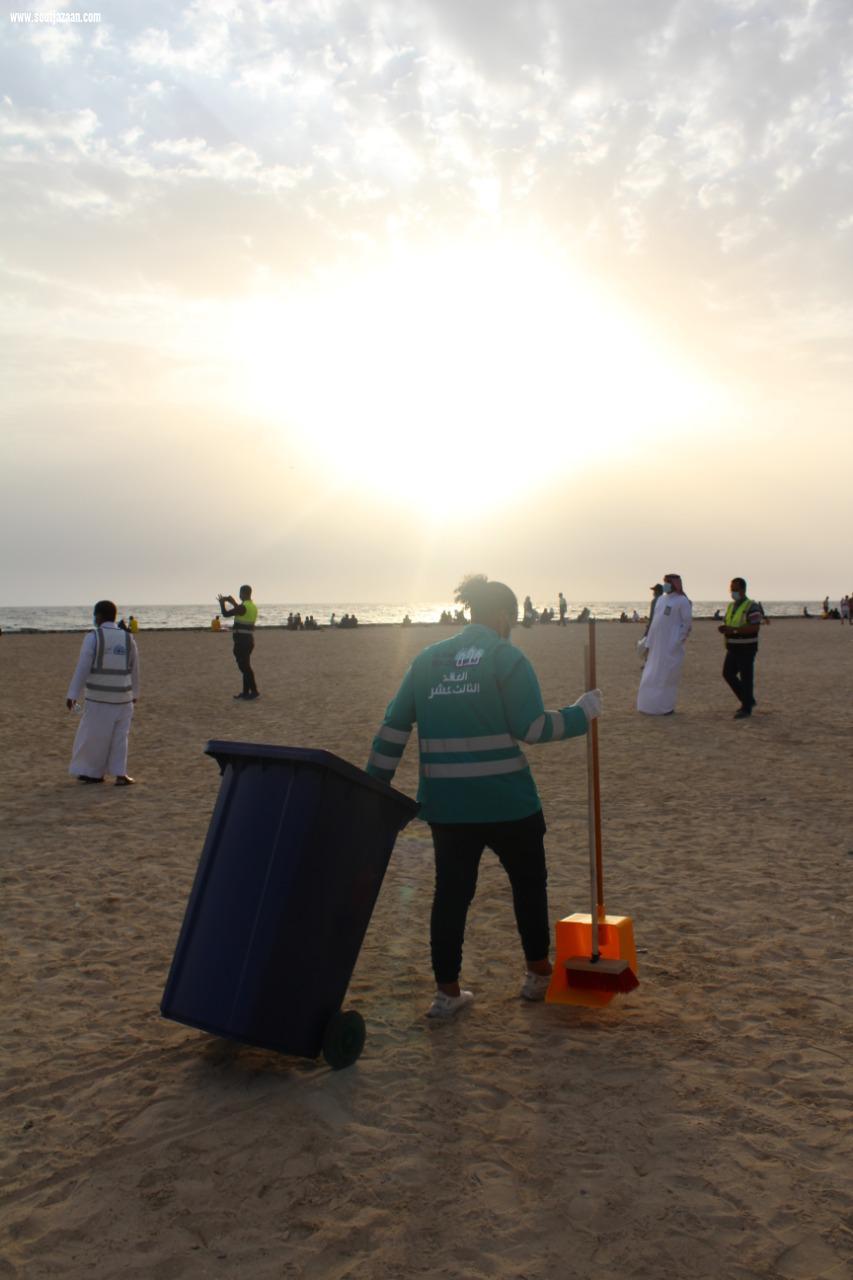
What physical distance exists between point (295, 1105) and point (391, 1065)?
1.57 feet

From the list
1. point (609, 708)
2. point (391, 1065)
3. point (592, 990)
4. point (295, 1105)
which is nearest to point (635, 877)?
point (592, 990)

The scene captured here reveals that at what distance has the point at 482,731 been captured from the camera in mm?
4336

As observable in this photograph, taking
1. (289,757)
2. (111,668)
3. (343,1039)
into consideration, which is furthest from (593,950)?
(111,668)

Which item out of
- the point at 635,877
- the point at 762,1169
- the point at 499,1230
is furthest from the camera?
the point at 635,877

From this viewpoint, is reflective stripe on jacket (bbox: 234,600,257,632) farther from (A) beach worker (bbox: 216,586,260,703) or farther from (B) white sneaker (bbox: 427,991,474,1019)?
(B) white sneaker (bbox: 427,991,474,1019)

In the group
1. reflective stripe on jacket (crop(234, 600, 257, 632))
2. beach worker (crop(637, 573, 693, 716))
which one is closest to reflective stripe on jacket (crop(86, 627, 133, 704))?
reflective stripe on jacket (crop(234, 600, 257, 632))

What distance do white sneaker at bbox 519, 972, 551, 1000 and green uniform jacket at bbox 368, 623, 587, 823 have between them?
87 cm

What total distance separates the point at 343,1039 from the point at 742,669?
Result: 1214 centimetres

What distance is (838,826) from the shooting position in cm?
820

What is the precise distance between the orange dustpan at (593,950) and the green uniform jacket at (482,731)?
1.28 feet

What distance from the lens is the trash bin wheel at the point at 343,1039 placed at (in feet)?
12.7

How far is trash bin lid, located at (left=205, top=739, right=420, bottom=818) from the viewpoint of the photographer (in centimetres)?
370

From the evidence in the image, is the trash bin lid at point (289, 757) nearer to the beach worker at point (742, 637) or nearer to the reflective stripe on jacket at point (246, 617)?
the beach worker at point (742, 637)

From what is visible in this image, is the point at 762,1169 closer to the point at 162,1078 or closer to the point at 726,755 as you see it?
the point at 162,1078
